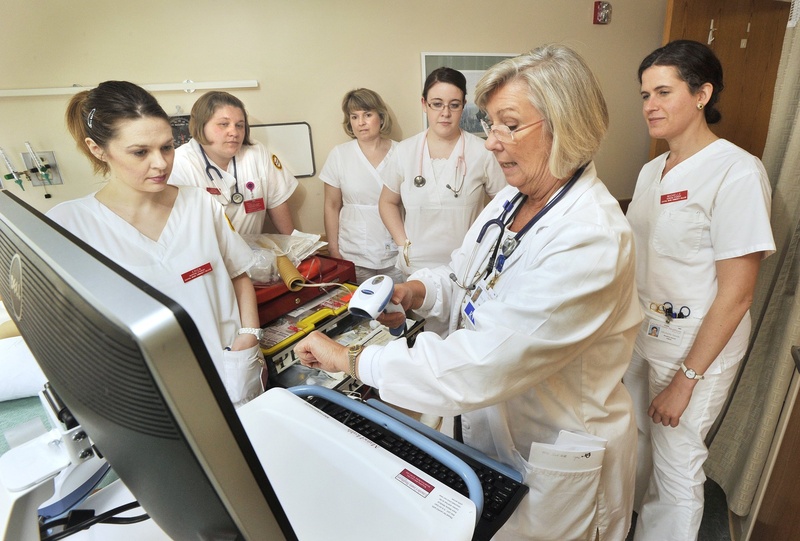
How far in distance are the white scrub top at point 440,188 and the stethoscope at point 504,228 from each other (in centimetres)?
99

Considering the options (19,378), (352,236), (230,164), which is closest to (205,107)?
(230,164)

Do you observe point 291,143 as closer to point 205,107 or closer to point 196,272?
point 205,107

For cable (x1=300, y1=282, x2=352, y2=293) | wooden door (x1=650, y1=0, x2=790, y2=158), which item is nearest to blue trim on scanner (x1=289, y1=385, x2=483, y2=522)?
cable (x1=300, y1=282, x2=352, y2=293)

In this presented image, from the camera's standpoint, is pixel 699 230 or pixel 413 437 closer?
pixel 413 437

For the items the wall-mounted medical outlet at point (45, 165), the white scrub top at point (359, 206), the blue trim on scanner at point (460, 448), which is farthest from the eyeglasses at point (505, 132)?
the wall-mounted medical outlet at point (45, 165)

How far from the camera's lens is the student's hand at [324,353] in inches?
35.0

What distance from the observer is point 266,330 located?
1.58m

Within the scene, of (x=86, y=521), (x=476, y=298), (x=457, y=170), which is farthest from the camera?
(x=457, y=170)

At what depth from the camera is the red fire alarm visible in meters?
3.17

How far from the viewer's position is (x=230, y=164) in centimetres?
195

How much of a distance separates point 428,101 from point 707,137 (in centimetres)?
116

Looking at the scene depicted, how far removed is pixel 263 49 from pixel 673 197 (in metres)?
1.93

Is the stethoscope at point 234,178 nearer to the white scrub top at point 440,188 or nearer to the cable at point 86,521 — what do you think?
the white scrub top at point 440,188

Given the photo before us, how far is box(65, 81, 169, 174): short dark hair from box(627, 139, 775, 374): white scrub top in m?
1.54
